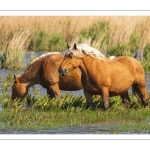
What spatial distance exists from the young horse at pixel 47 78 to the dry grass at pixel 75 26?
3.91 metres

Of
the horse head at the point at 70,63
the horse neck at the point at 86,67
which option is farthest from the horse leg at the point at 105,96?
the horse head at the point at 70,63

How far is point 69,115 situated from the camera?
17.8 metres

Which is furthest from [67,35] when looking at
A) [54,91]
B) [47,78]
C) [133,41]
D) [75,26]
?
[54,91]

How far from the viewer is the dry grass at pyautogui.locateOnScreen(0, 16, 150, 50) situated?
23.8 m

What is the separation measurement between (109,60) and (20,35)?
5974mm

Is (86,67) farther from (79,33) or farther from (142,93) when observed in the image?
(79,33)

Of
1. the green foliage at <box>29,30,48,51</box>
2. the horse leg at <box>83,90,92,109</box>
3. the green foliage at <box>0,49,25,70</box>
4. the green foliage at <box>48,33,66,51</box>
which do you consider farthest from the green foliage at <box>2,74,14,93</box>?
the horse leg at <box>83,90,92,109</box>

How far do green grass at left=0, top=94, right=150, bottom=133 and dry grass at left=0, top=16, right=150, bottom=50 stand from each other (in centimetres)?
496

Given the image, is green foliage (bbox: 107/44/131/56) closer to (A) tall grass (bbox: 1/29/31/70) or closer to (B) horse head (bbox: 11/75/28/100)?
(A) tall grass (bbox: 1/29/31/70)

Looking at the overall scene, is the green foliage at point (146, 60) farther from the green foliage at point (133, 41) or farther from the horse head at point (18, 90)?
the horse head at point (18, 90)

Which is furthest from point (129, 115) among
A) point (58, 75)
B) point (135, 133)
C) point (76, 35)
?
point (76, 35)

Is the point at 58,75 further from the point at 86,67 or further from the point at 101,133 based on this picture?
the point at 101,133

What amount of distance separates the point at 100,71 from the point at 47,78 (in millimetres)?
1898

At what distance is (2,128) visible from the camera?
17.4 m
